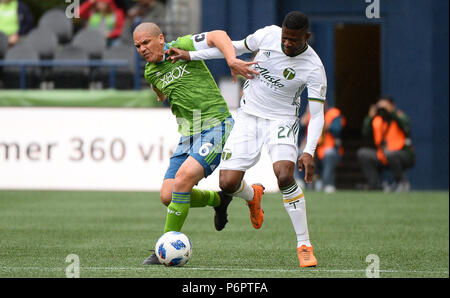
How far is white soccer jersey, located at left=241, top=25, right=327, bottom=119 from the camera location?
8.04 m

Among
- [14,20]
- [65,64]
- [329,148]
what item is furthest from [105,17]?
[329,148]

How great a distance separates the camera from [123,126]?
17422mm

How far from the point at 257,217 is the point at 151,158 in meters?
8.26

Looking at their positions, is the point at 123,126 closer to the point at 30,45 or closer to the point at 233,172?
the point at 30,45

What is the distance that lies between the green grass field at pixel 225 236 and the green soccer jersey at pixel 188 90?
1.21 meters

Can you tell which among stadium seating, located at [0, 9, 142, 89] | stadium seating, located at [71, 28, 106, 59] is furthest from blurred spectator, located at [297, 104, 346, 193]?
stadium seating, located at [71, 28, 106, 59]

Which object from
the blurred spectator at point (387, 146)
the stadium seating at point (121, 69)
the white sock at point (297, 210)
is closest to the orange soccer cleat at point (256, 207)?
the white sock at point (297, 210)

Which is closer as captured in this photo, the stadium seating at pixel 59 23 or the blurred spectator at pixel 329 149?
the blurred spectator at pixel 329 149

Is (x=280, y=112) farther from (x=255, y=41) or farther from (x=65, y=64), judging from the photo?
(x=65, y=64)

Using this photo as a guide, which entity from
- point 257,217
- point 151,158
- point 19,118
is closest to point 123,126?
point 151,158

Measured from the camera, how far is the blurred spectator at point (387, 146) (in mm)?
19141

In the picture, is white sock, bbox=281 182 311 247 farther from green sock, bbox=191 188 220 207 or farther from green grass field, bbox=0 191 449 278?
green sock, bbox=191 188 220 207

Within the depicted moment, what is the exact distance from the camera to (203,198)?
29.8ft

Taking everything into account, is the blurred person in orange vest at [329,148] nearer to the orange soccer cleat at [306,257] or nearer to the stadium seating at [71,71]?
the stadium seating at [71,71]
